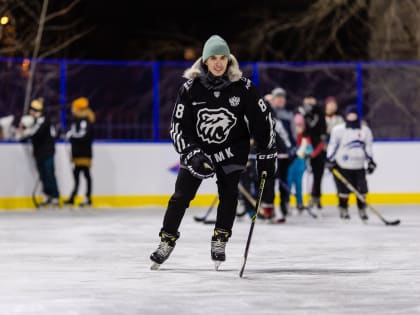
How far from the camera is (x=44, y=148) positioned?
17.1 metres

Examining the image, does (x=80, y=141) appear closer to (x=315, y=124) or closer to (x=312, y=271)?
(x=315, y=124)

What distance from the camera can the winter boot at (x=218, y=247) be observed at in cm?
867

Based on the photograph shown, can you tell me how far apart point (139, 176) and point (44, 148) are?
4.90ft

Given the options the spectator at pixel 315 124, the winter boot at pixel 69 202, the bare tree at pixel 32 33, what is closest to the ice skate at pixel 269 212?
the spectator at pixel 315 124

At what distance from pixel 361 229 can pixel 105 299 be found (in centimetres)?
659

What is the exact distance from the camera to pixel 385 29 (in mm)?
22156

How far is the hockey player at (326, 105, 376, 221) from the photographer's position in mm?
14234

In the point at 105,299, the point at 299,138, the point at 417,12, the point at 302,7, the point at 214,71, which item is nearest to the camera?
the point at 105,299

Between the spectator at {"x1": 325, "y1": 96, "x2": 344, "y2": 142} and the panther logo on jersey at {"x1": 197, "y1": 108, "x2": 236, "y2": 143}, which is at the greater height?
the panther logo on jersey at {"x1": 197, "y1": 108, "x2": 236, "y2": 143}

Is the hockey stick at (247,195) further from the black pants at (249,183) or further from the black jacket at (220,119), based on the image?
the black jacket at (220,119)

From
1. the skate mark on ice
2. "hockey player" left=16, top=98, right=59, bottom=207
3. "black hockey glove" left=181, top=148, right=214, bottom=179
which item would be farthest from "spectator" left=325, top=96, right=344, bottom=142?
"black hockey glove" left=181, top=148, right=214, bottom=179

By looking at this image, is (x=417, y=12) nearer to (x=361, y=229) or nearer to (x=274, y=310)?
(x=361, y=229)

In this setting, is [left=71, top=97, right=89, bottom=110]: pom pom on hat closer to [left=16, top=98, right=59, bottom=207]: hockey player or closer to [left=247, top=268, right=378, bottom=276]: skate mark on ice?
[left=16, top=98, right=59, bottom=207]: hockey player

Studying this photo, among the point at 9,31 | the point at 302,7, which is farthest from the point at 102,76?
the point at 302,7
